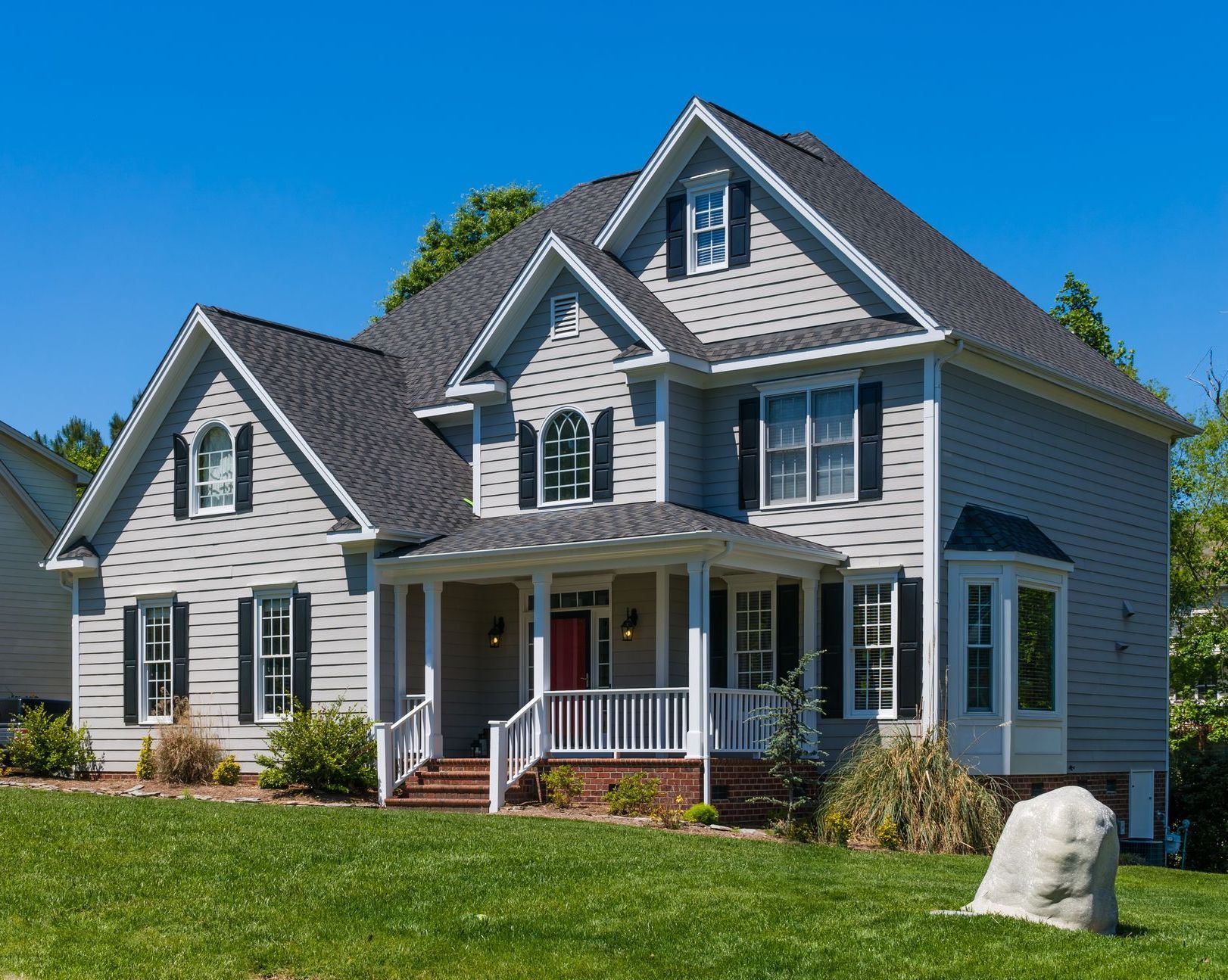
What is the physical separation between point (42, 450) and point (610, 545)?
19.9 m

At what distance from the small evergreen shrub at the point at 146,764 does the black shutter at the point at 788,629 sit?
9.69m

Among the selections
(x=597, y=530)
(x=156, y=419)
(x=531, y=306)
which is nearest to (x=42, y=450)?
(x=156, y=419)

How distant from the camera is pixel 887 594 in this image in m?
21.5

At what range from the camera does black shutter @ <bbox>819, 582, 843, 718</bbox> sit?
849 inches

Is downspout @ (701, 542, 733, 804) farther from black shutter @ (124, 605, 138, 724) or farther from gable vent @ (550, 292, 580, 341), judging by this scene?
black shutter @ (124, 605, 138, 724)

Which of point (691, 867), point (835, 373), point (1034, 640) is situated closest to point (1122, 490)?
point (1034, 640)

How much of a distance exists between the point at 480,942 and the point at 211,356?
1565 cm

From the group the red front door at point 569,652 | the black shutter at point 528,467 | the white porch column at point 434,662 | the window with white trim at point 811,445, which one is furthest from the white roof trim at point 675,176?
the white porch column at point 434,662

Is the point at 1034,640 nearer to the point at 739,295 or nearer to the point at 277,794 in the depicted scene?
the point at 739,295

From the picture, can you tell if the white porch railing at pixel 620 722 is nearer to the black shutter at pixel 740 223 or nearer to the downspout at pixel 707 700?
the downspout at pixel 707 700

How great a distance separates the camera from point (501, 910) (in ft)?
42.1

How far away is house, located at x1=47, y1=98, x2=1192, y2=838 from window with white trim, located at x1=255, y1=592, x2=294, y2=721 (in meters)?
0.06

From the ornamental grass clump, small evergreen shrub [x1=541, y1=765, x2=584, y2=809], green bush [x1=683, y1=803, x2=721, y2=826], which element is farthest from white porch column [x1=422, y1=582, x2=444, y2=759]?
the ornamental grass clump

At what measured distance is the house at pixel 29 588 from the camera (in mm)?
34219
